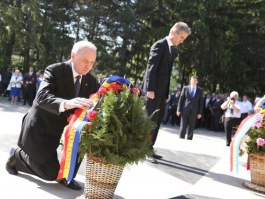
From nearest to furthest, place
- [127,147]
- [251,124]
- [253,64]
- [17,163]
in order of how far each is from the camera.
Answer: [127,147]
[17,163]
[251,124]
[253,64]

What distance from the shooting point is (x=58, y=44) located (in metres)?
28.4

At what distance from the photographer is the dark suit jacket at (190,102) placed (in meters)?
12.0

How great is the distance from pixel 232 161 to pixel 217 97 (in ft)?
49.7

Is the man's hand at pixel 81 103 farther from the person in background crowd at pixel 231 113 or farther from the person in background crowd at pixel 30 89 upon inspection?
the person in background crowd at pixel 30 89

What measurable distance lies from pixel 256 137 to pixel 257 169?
430 millimetres

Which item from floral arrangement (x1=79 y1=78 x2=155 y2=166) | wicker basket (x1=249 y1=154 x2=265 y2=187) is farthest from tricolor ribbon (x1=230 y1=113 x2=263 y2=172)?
floral arrangement (x1=79 y1=78 x2=155 y2=166)

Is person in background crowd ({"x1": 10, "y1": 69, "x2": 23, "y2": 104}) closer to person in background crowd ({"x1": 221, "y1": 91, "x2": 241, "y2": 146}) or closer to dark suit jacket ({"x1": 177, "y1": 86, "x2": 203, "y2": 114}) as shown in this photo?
dark suit jacket ({"x1": 177, "y1": 86, "x2": 203, "y2": 114})

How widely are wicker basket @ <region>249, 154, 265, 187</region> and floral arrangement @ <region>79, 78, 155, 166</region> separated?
2449 mm

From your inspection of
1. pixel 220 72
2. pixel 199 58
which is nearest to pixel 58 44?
pixel 199 58

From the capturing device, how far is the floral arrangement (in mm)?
3705

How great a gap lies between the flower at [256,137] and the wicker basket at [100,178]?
2.57 m

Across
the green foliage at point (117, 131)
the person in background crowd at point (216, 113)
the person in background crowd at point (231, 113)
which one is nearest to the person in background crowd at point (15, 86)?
the person in background crowd at point (216, 113)

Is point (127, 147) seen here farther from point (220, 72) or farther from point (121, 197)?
point (220, 72)

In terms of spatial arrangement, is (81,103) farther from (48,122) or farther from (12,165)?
(12,165)
